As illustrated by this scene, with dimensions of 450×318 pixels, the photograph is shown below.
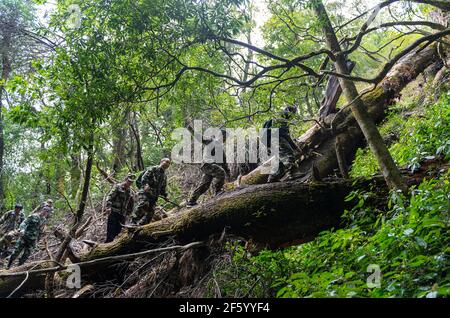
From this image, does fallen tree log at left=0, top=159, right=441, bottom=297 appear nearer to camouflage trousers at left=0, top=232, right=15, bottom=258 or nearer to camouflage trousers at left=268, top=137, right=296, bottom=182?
camouflage trousers at left=268, top=137, right=296, bottom=182

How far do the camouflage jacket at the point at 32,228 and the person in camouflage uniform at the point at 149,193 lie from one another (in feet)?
11.1

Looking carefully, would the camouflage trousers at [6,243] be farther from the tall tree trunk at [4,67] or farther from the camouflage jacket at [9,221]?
the tall tree trunk at [4,67]

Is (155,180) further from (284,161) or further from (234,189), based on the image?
(284,161)

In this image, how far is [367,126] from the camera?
557 cm

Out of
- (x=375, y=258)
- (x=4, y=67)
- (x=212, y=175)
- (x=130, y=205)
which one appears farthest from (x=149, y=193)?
(x=4, y=67)

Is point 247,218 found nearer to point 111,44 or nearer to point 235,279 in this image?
point 235,279

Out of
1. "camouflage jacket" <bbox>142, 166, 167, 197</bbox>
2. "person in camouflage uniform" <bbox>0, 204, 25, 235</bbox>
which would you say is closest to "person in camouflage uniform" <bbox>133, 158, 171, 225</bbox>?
"camouflage jacket" <bbox>142, 166, 167, 197</bbox>

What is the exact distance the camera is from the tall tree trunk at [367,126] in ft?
16.5

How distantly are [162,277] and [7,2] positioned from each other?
13.9 meters

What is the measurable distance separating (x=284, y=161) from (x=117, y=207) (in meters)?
3.71

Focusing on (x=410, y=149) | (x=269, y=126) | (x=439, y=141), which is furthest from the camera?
(x=269, y=126)

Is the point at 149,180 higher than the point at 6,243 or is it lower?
higher

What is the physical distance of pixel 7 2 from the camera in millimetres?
14070
